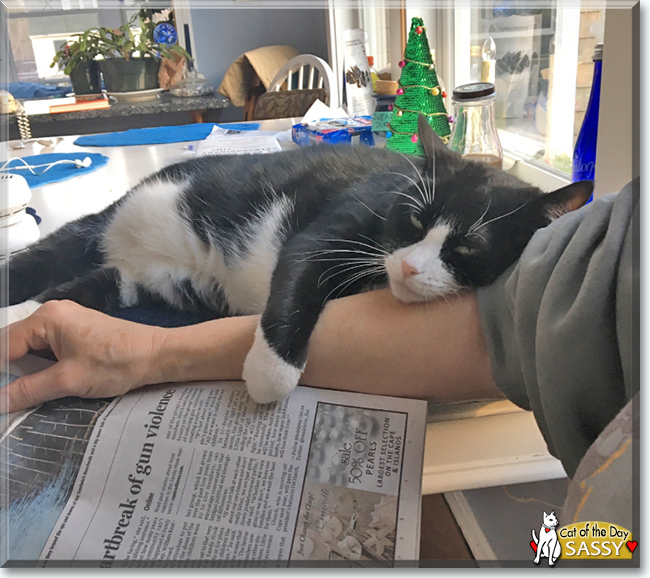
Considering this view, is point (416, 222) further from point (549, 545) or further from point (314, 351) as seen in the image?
point (549, 545)

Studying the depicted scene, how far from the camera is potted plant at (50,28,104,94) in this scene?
110 inches

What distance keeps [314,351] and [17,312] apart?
0.47 m

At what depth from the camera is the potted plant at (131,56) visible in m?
2.79

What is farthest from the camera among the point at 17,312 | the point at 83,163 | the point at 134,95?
the point at 134,95

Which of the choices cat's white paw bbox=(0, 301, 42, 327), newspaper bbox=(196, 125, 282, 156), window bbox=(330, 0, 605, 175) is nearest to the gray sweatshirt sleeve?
window bbox=(330, 0, 605, 175)

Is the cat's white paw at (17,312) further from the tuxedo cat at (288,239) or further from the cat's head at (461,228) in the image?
the cat's head at (461,228)

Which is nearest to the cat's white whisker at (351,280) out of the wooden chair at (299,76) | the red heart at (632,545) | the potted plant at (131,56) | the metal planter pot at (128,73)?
the red heart at (632,545)

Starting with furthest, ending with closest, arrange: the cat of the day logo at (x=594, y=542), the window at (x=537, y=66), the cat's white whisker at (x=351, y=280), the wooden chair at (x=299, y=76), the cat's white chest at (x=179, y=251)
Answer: the wooden chair at (x=299, y=76), the window at (x=537, y=66), the cat's white chest at (x=179, y=251), the cat's white whisker at (x=351, y=280), the cat of the day logo at (x=594, y=542)

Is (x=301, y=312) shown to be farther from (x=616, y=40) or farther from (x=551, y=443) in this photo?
(x=616, y=40)

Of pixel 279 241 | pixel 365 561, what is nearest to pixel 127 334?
pixel 279 241

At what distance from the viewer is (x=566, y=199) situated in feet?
2.04

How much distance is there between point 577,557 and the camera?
0.37 m

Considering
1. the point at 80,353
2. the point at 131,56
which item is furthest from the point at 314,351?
the point at 131,56

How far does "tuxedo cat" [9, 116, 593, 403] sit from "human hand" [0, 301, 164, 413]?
11cm
